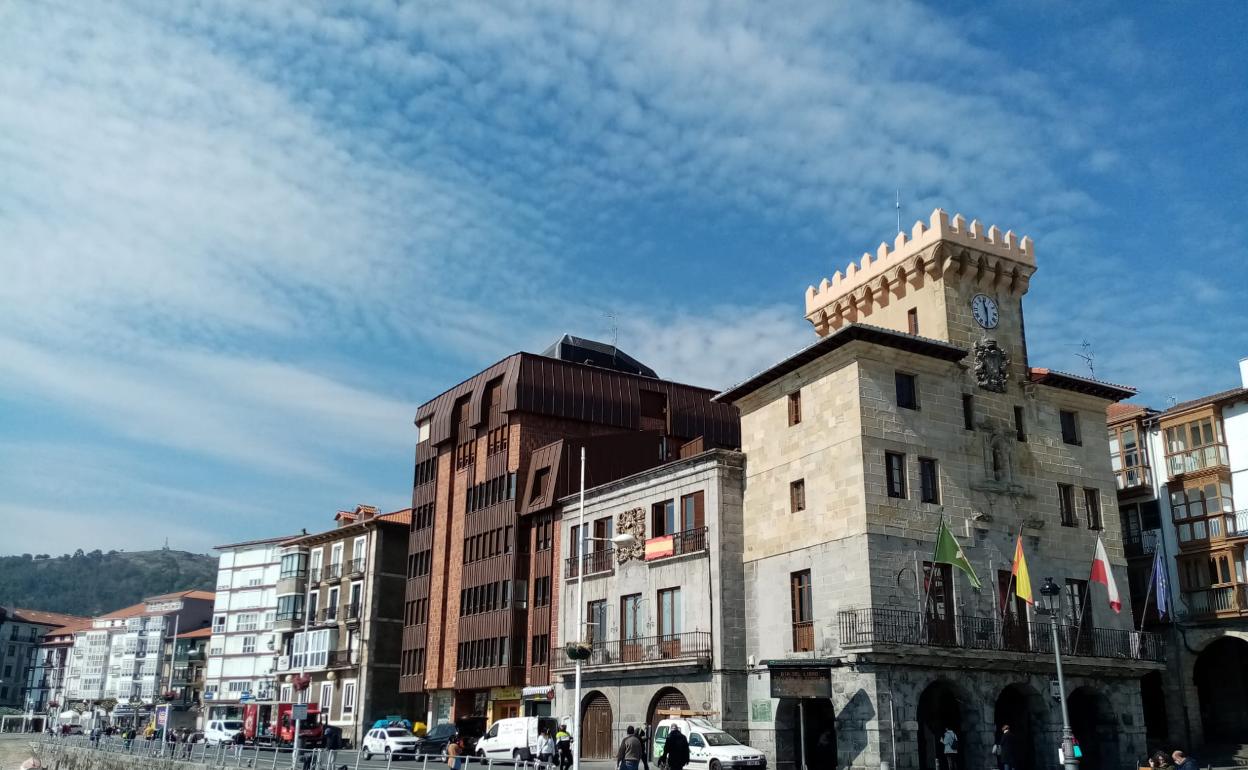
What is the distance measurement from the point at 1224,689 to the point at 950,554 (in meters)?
18.8

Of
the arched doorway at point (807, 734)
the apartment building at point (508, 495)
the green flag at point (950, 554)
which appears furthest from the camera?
the apartment building at point (508, 495)

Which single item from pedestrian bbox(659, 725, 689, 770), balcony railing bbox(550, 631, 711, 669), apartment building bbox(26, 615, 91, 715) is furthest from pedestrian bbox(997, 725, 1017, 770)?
apartment building bbox(26, 615, 91, 715)

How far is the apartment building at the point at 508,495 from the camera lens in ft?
182

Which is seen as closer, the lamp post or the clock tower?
the lamp post

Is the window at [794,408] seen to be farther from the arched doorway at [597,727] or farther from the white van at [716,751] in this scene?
the arched doorway at [597,727]

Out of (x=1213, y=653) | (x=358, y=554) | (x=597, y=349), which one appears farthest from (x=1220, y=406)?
(x=358, y=554)

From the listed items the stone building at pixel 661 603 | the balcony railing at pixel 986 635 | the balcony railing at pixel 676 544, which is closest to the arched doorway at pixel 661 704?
the stone building at pixel 661 603

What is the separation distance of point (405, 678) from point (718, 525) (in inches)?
1260

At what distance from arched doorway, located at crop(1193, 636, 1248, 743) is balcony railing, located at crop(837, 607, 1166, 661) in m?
4.86

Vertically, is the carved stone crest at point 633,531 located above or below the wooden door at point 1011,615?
above

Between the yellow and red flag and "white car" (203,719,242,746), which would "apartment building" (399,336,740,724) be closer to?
"white car" (203,719,242,746)

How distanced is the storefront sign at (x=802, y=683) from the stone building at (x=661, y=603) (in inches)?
182

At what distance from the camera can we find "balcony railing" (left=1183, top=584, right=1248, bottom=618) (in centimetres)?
4181

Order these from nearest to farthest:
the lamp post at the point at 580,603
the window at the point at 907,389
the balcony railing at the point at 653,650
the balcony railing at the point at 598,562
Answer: the lamp post at the point at 580,603, the window at the point at 907,389, the balcony railing at the point at 653,650, the balcony railing at the point at 598,562
